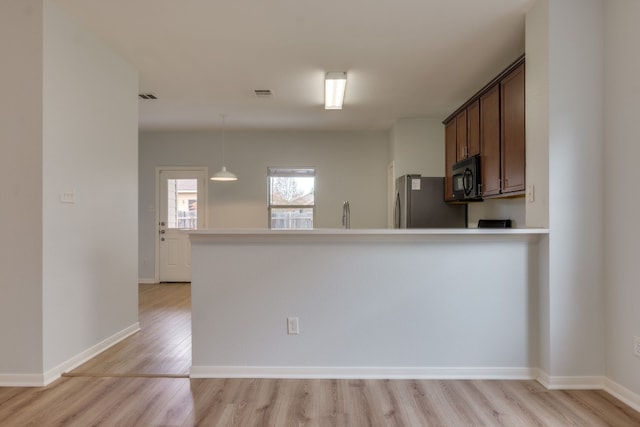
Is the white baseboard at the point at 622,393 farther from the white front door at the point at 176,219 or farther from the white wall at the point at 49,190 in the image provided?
the white front door at the point at 176,219

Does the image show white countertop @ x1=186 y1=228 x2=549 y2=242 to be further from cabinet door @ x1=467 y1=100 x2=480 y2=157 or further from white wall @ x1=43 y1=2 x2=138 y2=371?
cabinet door @ x1=467 y1=100 x2=480 y2=157

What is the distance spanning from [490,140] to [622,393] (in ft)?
6.81

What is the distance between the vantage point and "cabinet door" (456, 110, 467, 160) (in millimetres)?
4113

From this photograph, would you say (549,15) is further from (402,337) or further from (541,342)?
(402,337)

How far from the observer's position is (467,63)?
3.70 metres

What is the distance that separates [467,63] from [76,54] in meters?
3.34

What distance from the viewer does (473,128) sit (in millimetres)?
3865

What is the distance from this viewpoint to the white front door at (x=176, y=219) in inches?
265

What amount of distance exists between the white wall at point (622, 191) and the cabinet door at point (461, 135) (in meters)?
1.64

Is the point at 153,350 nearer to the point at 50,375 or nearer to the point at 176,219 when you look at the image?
the point at 50,375

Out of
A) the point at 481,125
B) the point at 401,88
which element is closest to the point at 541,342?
the point at 481,125

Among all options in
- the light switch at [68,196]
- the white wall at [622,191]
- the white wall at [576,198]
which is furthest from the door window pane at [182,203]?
the white wall at [622,191]

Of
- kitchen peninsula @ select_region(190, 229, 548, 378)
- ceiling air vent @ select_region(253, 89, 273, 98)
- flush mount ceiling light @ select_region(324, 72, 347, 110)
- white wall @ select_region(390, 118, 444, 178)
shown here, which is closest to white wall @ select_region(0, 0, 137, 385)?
kitchen peninsula @ select_region(190, 229, 548, 378)

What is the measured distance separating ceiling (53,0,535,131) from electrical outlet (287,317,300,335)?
2163mm
